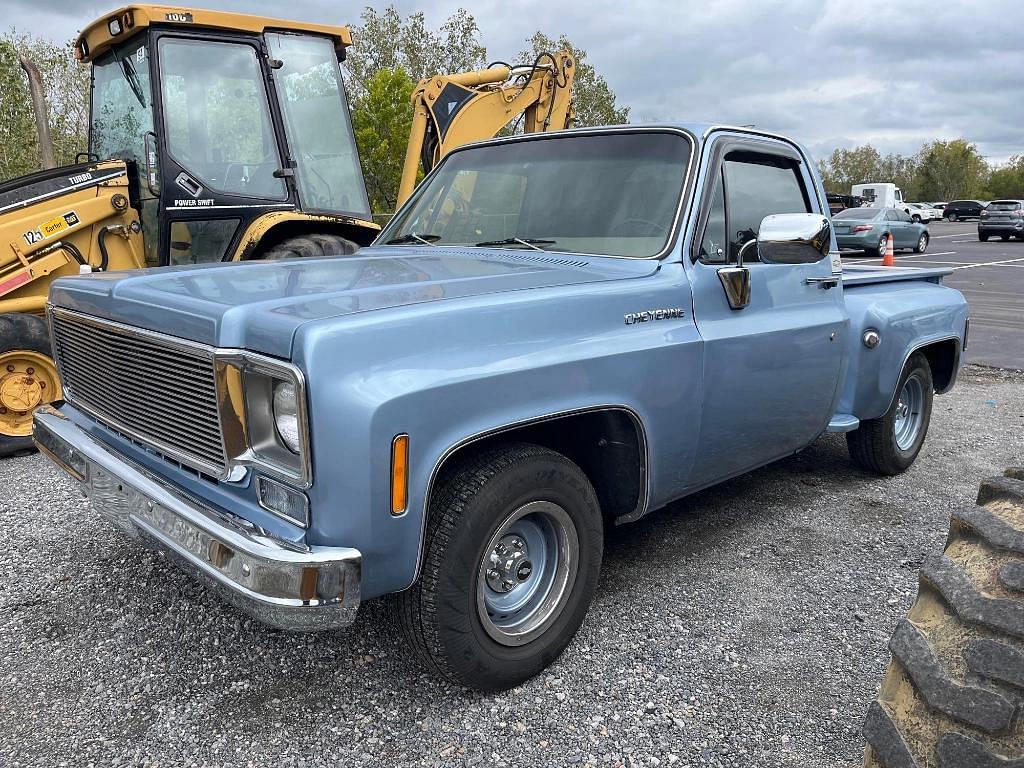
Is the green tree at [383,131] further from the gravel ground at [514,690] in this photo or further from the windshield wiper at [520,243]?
the gravel ground at [514,690]

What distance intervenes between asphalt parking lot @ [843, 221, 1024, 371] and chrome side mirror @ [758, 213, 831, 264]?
507 cm

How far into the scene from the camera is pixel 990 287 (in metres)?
15.9

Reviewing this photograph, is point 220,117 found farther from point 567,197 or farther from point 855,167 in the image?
point 855,167

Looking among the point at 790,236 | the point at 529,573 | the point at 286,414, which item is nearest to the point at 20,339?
the point at 286,414

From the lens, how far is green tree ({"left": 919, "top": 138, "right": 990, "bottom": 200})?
81812 millimetres

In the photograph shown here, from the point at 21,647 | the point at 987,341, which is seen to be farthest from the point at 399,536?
the point at 987,341

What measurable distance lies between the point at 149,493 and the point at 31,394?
11.9ft

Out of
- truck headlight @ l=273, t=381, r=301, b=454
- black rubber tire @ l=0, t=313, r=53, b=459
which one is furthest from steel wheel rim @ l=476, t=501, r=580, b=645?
black rubber tire @ l=0, t=313, r=53, b=459

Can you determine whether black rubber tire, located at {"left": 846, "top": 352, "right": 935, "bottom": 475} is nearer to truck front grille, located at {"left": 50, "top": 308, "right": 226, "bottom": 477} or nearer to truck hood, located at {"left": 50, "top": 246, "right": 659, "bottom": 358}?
truck hood, located at {"left": 50, "top": 246, "right": 659, "bottom": 358}

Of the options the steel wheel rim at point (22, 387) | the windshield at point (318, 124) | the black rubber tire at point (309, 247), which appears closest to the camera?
the steel wheel rim at point (22, 387)

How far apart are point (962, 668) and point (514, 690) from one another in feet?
4.78

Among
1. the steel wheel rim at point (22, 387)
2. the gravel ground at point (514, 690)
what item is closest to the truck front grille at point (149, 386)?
the gravel ground at point (514, 690)

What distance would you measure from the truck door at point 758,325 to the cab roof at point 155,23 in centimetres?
414

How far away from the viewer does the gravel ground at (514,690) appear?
8.16 feet
